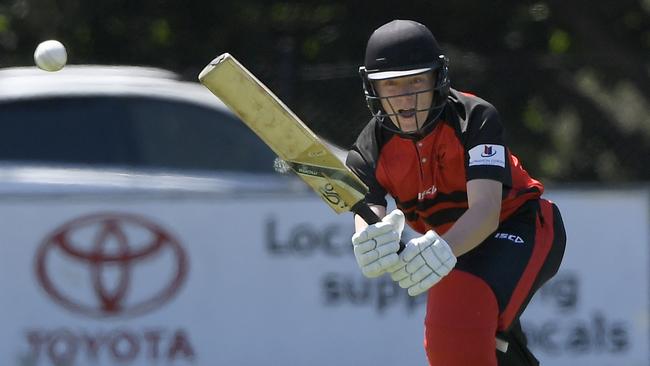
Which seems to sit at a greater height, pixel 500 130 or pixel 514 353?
pixel 500 130

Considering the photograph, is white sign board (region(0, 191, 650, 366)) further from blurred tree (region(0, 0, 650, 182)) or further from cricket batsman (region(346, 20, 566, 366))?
cricket batsman (region(346, 20, 566, 366))

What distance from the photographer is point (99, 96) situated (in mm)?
7848

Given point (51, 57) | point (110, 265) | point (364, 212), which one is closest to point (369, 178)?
point (364, 212)

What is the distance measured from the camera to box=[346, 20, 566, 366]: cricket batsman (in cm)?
427

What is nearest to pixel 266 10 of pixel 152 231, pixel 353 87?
pixel 353 87

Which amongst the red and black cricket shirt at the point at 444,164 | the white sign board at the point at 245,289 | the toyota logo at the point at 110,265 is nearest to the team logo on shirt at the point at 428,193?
the red and black cricket shirt at the point at 444,164

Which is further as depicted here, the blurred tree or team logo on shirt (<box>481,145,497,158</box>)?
the blurred tree

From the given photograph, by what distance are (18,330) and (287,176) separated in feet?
5.58

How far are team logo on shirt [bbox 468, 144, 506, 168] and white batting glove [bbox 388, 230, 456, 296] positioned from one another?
1.22ft

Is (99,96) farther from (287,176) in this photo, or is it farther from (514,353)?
(514,353)

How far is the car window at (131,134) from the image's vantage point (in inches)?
307

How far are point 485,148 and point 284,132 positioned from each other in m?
0.64

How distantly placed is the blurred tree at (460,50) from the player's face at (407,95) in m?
4.48

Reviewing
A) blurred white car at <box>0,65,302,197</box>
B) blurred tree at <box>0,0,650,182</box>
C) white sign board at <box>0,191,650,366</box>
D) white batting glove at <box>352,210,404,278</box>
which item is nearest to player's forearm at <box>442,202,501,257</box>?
white batting glove at <box>352,210,404,278</box>
